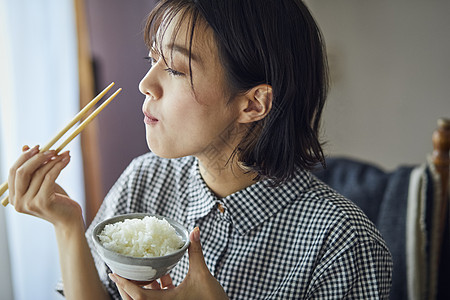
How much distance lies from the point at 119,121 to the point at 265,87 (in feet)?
3.99

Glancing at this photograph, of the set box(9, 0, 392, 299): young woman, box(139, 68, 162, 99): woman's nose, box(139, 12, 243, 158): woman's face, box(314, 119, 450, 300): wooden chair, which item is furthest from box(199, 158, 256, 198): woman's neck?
box(314, 119, 450, 300): wooden chair

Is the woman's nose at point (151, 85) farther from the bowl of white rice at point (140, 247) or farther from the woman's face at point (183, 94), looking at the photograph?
the bowl of white rice at point (140, 247)

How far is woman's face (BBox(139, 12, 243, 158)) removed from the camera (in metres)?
0.89

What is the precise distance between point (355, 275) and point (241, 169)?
363 mm

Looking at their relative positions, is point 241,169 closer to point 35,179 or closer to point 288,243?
point 288,243

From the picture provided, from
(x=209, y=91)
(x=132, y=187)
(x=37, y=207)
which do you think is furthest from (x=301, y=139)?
(x=37, y=207)

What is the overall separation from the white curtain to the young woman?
20.3 inches

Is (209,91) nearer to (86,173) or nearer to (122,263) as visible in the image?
(122,263)

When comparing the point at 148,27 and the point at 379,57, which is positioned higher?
the point at 148,27

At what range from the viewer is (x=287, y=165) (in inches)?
Answer: 40.0

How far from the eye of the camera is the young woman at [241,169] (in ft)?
2.88

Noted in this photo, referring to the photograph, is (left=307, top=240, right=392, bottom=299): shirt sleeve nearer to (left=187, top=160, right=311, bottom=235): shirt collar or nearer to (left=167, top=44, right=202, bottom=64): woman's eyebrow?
(left=187, top=160, right=311, bottom=235): shirt collar

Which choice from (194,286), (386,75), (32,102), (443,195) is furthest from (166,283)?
(386,75)

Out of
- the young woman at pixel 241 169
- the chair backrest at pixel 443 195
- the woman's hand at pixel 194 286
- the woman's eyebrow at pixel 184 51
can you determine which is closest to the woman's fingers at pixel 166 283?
the young woman at pixel 241 169
